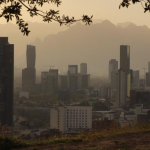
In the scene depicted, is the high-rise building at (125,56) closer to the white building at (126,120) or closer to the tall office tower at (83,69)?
the tall office tower at (83,69)

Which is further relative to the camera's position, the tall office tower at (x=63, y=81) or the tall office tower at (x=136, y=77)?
the tall office tower at (x=63, y=81)

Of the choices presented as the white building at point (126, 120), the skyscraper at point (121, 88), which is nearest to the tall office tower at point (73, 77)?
the skyscraper at point (121, 88)

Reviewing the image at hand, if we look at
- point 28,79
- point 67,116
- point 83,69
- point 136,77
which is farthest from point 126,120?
point 83,69

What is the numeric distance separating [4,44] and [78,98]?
31759 mm

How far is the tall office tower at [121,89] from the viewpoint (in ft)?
194

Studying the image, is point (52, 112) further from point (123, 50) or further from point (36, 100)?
point (123, 50)

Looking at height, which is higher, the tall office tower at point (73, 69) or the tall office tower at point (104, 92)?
the tall office tower at point (73, 69)

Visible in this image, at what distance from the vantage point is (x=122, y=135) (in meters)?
A: 7.22

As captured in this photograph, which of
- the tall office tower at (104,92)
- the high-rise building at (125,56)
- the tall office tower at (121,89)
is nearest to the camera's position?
the tall office tower at (121,89)

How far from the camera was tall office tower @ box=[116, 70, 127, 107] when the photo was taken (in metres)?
59.1

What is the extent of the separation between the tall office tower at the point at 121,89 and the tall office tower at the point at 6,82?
25.8m

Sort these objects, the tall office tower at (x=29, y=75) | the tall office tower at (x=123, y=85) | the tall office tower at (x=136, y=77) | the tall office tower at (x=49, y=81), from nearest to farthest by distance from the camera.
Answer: the tall office tower at (x=123, y=85) → the tall office tower at (x=49, y=81) → the tall office tower at (x=29, y=75) → the tall office tower at (x=136, y=77)

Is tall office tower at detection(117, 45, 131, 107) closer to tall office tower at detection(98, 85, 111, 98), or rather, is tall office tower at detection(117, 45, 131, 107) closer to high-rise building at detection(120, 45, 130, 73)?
high-rise building at detection(120, 45, 130, 73)

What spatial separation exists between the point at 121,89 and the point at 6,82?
105 ft
